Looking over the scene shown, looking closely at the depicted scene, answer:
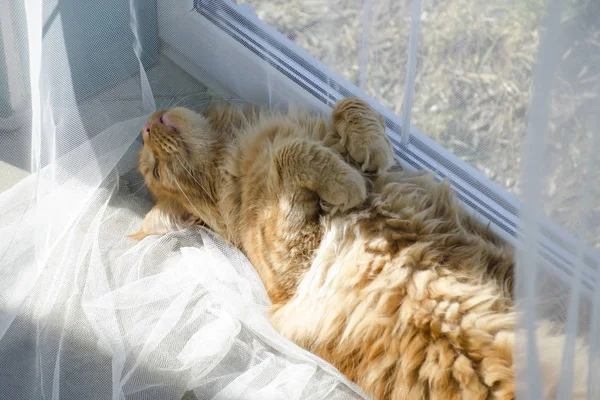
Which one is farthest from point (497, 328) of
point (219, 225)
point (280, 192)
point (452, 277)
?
point (219, 225)

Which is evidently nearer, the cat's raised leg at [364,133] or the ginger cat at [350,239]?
the ginger cat at [350,239]

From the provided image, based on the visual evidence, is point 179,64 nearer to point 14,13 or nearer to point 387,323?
point 14,13

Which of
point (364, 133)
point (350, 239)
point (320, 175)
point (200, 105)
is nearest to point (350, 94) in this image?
point (364, 133)

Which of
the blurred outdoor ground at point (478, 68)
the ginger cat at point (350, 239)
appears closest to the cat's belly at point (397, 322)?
the ginger cat at point (350, 239)

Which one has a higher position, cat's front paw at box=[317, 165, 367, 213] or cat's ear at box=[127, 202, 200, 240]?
cat's front paw at box=[317, 165, 367, 213]

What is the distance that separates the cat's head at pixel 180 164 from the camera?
187cm

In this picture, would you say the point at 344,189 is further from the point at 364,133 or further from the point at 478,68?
the point at 478,68

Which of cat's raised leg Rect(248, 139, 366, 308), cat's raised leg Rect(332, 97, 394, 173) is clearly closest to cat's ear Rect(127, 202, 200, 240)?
cat's raised leg Rect(248, 139, 366, 308)

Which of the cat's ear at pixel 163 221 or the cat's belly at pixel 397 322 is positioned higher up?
the cat's ear at pixel 163 221

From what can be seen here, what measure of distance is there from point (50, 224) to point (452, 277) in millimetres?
997

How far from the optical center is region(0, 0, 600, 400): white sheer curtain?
1.00m

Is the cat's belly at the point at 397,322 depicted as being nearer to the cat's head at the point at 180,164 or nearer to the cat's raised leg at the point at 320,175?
the cat's raised leg at the point at 320,175

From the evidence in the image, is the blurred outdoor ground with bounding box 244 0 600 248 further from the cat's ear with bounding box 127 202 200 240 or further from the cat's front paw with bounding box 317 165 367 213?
the cat's ear with bounding box 127 202 200 240

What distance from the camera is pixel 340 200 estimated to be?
1.63 meters
